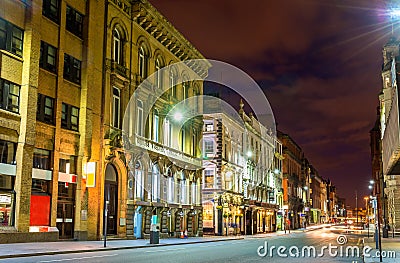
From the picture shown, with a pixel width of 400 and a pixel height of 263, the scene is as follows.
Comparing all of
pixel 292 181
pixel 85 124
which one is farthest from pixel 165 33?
pixel 292 181

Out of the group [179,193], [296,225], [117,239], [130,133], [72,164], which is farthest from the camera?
[296,225]

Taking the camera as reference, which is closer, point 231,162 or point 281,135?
point 231,162

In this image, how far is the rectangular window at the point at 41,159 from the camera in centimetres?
3138

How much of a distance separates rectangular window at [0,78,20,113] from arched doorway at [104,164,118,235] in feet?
33.8

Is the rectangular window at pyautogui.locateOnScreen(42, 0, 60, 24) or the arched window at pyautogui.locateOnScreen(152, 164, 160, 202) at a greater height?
the rectangular window at pyautogui.locateOnScreen(42, 0, 60, 24)

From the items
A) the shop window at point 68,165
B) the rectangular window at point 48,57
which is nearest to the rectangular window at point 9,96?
the rectangular window at point 48,57

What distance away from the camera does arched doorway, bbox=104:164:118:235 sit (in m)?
38.6

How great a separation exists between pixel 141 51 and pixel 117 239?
16041 mm

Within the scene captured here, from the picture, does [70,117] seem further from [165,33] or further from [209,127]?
[209,127]

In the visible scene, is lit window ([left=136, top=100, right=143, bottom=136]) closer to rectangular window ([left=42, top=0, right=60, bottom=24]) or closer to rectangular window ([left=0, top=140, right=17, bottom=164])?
rectangular window ([left=42, top=0, right=60, bottom=24])

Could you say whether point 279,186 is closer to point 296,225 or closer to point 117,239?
point 296,225

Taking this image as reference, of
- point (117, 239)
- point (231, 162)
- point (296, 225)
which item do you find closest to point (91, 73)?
point (117, 239)

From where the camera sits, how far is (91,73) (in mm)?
36719

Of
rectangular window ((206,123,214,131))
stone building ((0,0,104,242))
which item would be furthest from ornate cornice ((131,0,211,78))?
stone building ((0,0,104,242))
